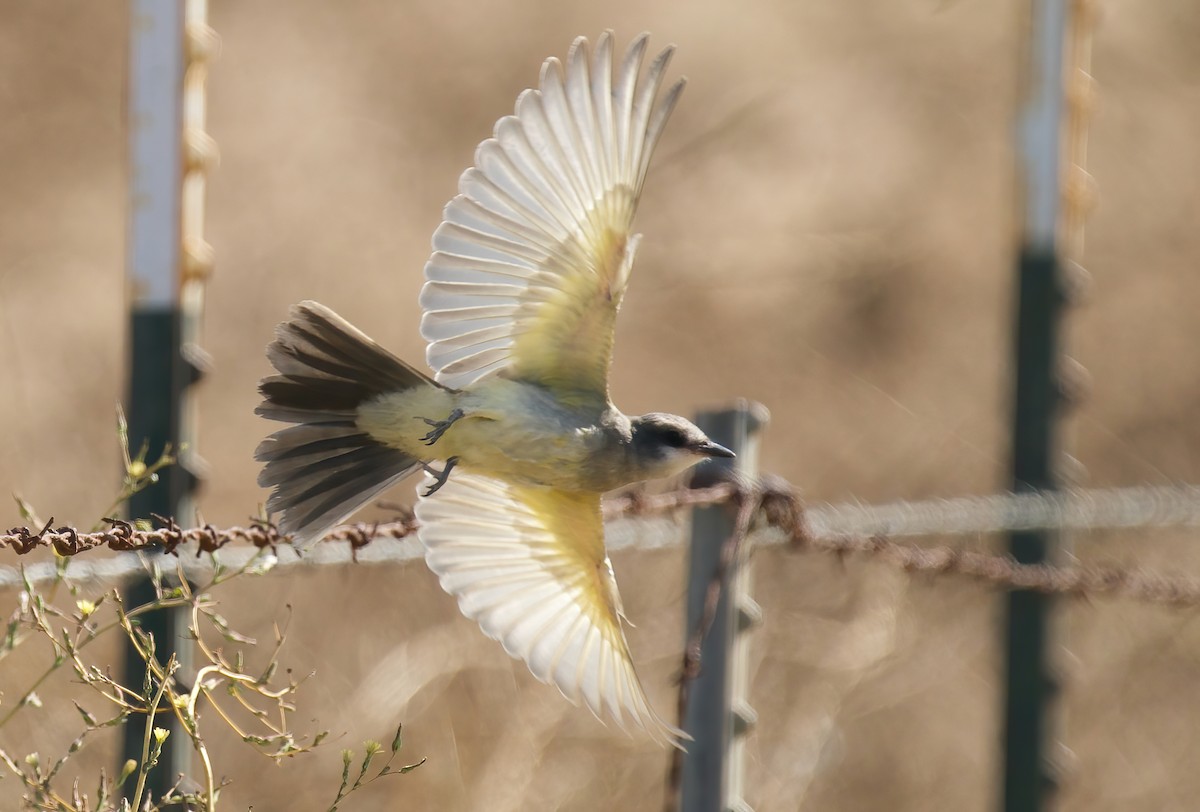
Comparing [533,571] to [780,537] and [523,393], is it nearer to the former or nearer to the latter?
[523,393]

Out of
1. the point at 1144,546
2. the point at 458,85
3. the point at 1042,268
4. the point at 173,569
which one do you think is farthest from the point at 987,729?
the point at 173,569

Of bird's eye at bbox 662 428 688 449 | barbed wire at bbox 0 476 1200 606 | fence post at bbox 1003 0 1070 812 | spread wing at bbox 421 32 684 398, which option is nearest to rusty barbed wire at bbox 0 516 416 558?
barbed wire at bbox 0 476 1200 606

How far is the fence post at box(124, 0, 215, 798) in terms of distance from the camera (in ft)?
8.57

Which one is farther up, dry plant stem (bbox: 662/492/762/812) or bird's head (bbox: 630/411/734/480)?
bird's head (bbox: 630/411/734/480)

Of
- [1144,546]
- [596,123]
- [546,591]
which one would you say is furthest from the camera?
[1144,546]

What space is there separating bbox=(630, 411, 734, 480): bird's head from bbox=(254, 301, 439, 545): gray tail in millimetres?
385

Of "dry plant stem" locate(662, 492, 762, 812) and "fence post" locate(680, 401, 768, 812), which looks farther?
"fence post" locate(680, 401, 768, 812)

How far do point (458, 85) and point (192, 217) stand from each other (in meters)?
7.13

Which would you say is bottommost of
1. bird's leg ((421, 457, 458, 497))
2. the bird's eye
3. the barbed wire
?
the barbed wire

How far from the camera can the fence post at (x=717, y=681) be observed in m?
2.44

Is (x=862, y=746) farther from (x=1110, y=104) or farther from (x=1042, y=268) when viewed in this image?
(x=1110, y=104)

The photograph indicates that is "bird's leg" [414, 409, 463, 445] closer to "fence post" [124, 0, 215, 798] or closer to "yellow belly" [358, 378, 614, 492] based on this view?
"yellow belly" [358, 378, 614, 492]

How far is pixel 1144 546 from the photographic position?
26.9ft

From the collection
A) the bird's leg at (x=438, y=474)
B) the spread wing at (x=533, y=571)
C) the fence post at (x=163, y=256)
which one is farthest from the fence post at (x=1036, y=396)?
the fence post at (x=163, y=256)
